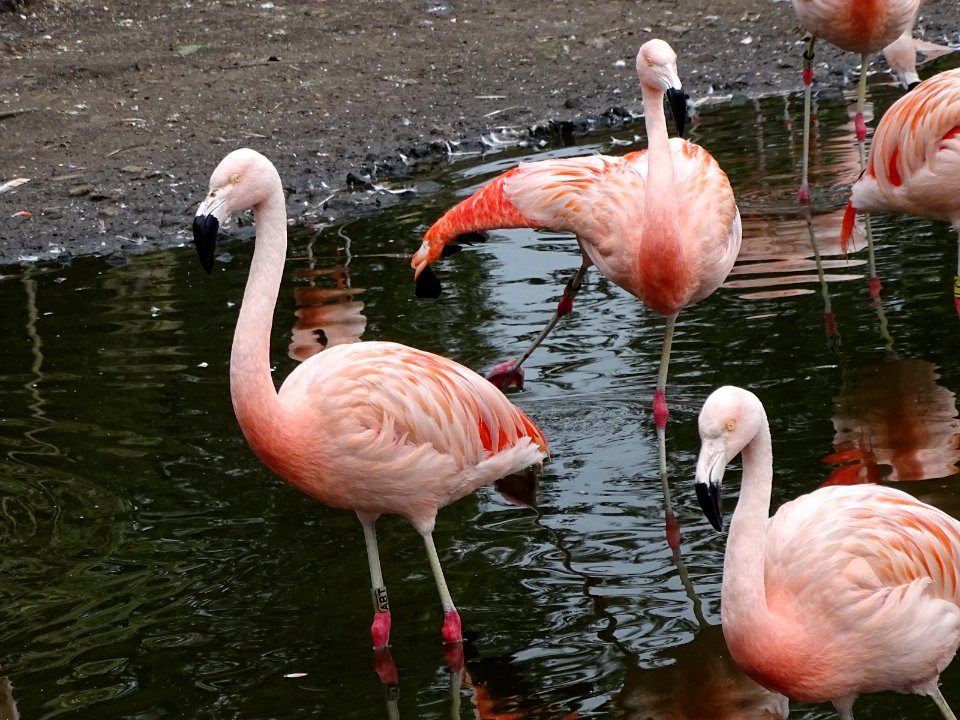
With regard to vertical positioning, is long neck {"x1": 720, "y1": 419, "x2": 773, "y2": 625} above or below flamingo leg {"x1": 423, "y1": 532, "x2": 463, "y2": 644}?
above

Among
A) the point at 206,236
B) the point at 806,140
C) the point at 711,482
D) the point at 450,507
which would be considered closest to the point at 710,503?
the point at 711,482

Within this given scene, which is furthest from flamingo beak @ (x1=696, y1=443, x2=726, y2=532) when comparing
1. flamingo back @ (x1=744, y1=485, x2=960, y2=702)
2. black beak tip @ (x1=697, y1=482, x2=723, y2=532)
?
flamingo back @ (x1=744, y1=485, x2=960, y2=702)

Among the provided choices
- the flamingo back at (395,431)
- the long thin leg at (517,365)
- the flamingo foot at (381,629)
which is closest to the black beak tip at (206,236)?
the flamingo back at (395,431)

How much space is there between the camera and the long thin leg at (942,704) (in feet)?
10.6

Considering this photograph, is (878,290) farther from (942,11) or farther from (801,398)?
(942,11)

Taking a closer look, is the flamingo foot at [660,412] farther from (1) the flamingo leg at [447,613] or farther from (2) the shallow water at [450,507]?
(1) the flamingo leg at [447,613]

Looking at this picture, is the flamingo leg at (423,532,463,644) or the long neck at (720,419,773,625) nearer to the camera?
the long neck at (720,419,773,625)

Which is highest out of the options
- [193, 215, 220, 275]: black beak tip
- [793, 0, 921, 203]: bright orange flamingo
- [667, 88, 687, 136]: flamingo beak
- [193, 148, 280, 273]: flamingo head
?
[793, 0, 921, 203]: bright orange flamingo

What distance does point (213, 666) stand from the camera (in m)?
3.86

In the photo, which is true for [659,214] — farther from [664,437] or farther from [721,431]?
[721,431]

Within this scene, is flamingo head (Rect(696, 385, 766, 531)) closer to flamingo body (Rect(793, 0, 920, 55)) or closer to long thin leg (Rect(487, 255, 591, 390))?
long thin leg (Rect(487, 255, 591, 390))

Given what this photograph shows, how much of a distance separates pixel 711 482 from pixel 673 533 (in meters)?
1.41

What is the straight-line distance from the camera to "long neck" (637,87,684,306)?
14.9 ft

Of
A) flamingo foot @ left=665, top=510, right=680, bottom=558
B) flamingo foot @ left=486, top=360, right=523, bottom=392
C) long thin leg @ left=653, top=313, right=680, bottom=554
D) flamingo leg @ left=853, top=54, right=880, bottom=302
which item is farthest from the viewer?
flamingo leg @ left=853, top=54, right=880, bottom=302
